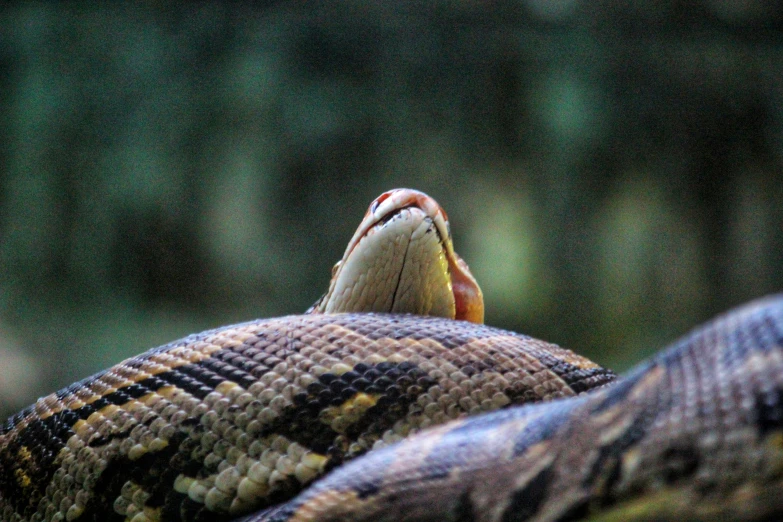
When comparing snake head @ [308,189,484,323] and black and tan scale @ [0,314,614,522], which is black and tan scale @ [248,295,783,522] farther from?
snake head @ [308,189,484,323]

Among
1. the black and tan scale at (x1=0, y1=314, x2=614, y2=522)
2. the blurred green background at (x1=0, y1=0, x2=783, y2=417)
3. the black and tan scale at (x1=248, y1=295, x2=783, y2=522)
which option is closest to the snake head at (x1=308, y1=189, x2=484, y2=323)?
the black and tan scale at (x1=0, y1=314, x2=614, y2=522)

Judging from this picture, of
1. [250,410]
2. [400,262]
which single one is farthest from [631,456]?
[400,262]

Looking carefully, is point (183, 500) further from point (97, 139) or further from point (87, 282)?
point (97, 139)

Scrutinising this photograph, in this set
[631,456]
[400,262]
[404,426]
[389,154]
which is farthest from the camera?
[389,154]

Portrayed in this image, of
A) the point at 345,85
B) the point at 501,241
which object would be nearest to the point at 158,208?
the point at 345,85

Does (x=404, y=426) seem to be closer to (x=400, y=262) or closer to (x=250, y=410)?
(x=250, y=410)

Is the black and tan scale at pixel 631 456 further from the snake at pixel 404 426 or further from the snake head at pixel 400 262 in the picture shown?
the snake head at pixel 400 262
